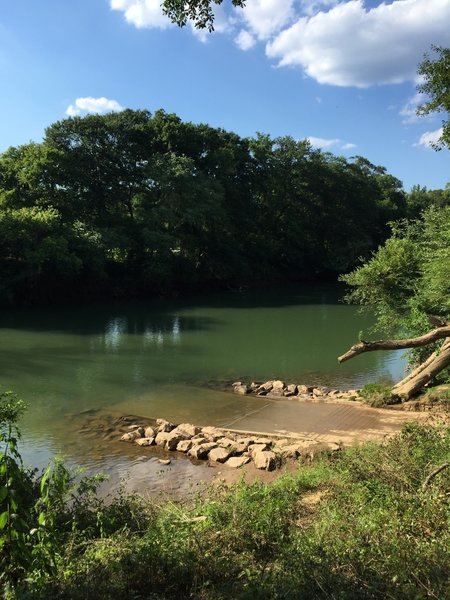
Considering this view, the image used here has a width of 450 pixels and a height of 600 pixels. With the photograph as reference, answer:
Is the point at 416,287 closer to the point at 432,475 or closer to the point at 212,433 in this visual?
the point at 212,433

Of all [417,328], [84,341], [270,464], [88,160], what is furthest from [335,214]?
[270,464]

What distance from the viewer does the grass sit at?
3.46 m

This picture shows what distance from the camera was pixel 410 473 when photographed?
577 cm

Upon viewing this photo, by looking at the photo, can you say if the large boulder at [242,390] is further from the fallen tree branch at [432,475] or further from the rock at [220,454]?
the fallen tree branch at [432,475]

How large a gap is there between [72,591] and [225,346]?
17898 mm

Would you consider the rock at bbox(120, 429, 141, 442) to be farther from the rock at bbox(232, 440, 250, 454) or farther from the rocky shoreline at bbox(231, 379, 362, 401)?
the rocky shoreline at bbox(231, 379, 362, 401)

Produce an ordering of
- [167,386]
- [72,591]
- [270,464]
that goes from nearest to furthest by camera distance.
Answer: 1. [72,591]
2. [270,464]
3. [167,386]

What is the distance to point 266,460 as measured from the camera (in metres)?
8.73

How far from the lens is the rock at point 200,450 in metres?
9.57

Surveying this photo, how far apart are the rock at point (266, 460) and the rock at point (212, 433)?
1.52 meters

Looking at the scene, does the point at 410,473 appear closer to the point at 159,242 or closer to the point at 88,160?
the point at 159,242

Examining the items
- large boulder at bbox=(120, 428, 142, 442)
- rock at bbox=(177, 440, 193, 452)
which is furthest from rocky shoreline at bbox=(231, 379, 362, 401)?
rock at bbox=(177, 440, 193, 452)

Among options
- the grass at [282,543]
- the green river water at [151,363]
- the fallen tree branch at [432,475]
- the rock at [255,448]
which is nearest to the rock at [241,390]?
the green river water at [151,363]

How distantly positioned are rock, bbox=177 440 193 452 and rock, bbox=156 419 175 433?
0.96 meters
